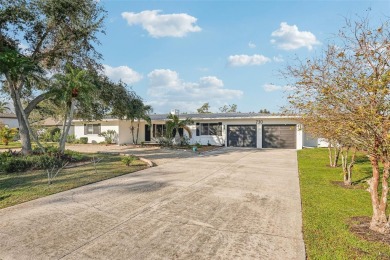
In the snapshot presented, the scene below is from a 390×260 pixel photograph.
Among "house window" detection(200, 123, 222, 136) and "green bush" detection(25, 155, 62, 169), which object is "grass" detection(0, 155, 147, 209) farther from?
"house window" detection(200, 123, 222, 136)

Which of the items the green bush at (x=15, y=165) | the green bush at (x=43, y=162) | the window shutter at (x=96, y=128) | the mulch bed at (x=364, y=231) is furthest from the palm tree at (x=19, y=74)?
the window shutter at (x=96, y=128)

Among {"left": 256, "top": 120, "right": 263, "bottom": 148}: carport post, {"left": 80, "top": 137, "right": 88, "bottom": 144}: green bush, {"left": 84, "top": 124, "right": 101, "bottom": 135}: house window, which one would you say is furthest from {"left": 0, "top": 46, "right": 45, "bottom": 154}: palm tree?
{"left": 256, "top": 120, "right": 263, "bottom": 148}: carport post

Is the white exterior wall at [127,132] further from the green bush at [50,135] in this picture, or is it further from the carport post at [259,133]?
the carport post at [259,133]

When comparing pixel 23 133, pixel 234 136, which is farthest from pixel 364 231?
pixel 234 136

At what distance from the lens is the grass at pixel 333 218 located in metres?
3.69

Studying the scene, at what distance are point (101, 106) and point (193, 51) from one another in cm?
742

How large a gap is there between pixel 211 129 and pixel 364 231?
2030 centimetres

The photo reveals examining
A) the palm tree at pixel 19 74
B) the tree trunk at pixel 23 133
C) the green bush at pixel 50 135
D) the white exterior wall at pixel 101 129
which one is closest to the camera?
the palm tree at pixel 19 74

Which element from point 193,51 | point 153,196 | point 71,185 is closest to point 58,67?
point 193,51

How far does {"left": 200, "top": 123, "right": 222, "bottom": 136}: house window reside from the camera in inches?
954

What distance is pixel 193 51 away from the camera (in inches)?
658

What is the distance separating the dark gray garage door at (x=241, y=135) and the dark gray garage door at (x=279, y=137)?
1.04 meters

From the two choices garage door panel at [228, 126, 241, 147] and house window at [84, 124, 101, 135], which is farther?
house window at [84, 124, 101, 135]

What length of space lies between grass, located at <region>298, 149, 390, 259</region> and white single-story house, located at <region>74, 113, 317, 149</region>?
41.7ft
